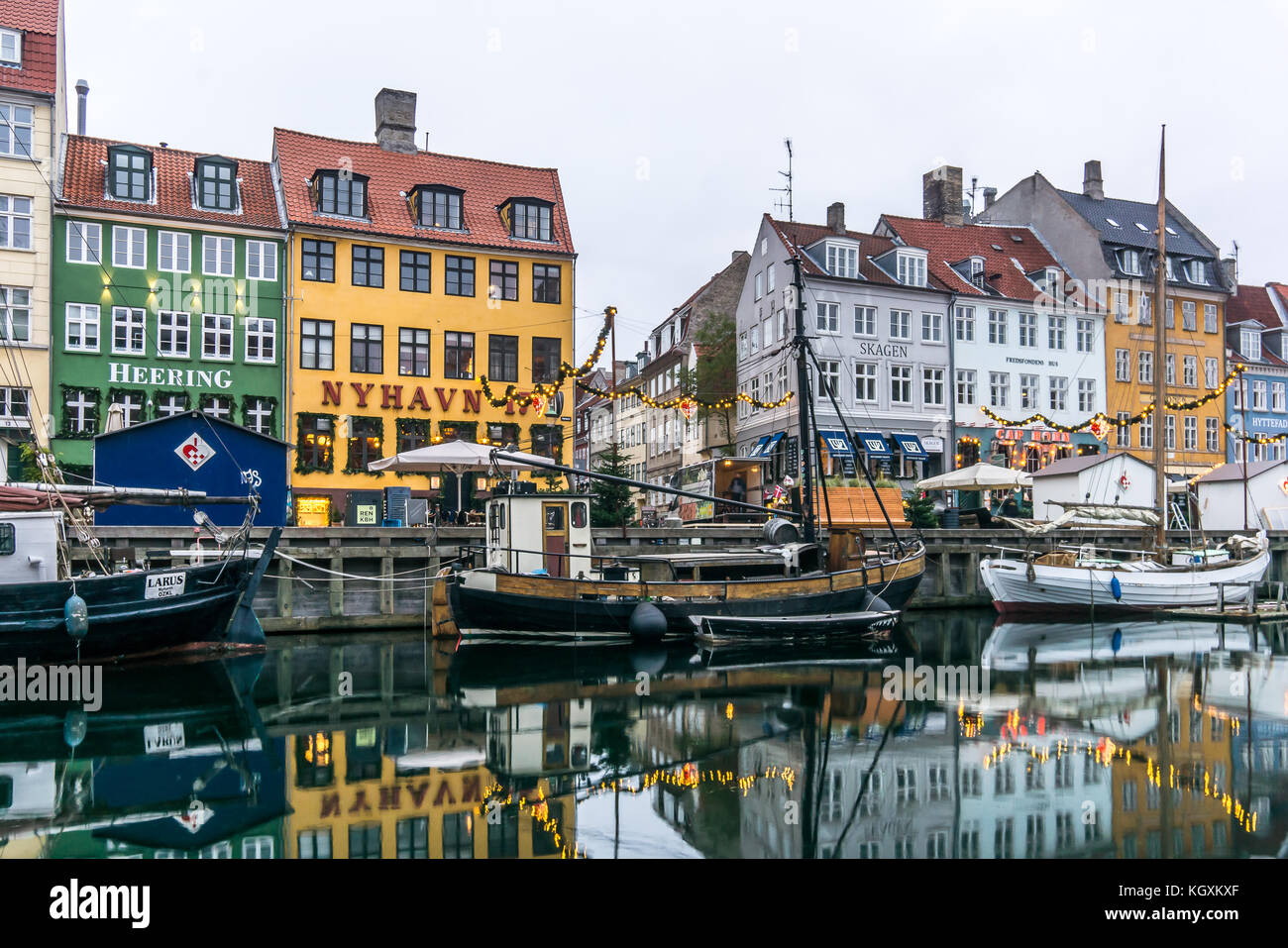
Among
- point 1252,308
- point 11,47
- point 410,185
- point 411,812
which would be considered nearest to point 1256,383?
point 1252,308

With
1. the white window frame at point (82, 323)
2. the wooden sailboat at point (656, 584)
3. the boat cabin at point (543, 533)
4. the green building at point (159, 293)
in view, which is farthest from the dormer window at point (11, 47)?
the boat cabin at point (543, 533)

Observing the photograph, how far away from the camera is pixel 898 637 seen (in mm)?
24312

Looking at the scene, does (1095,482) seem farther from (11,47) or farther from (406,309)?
(11,47)

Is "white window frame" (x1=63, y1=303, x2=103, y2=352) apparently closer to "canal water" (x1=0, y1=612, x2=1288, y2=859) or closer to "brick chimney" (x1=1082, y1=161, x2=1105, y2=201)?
"canal water" (x1=0, y1=612, x2=1288, y2=859)

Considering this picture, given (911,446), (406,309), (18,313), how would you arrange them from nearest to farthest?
(18,313) → (406,309) → (911,446)

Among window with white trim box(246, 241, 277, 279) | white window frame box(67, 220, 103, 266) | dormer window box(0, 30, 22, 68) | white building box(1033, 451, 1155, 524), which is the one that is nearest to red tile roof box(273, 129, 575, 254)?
window with white trim box(246, 241, 277, 279)

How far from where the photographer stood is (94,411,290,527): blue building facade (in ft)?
79.3

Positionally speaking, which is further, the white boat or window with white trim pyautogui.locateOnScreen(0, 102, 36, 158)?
window with white trim pyautogui.locateOnScreen(0, 102, 36, 158)

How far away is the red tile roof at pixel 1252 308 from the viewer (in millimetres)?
54906

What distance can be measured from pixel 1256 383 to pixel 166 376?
50237 millimetres

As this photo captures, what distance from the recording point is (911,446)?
43.1 meters

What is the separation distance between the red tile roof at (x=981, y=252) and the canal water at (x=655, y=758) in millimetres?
28705

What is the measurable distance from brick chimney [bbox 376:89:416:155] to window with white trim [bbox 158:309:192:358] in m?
10.8

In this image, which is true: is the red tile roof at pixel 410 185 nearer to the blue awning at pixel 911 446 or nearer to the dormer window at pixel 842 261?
the dormer window at pixel 842 261
